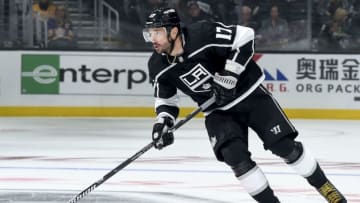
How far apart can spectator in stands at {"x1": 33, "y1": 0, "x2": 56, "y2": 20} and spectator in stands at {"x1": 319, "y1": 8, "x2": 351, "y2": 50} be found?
291cm

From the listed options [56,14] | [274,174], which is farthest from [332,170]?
[56,14]

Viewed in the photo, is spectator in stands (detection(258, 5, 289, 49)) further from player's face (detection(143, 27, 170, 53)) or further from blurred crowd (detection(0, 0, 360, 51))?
player's face (detection(143, 27, 170, 53))

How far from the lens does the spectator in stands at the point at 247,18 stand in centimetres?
1109

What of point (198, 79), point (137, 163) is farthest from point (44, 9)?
point (198, 79)

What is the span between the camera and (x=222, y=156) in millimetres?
4539

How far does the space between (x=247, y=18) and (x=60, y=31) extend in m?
2.01

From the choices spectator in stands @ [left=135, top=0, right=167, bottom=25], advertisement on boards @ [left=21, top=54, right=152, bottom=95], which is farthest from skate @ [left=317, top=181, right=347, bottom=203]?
spectator in stands @ [left=135, top=0, right=167, bottom=25]

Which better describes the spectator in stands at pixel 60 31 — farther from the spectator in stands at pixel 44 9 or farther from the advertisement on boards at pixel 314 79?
the advertisement on boards at pixel 314 79

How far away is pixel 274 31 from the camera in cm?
1111

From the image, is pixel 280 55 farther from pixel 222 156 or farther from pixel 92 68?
pixel 222 156

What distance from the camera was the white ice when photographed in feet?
17.8

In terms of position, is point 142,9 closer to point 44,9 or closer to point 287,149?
point 44,9

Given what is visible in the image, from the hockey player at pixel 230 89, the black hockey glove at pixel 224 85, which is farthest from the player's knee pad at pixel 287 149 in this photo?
the black hockey glove at pixel 224 85

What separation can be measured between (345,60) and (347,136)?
1.85m
